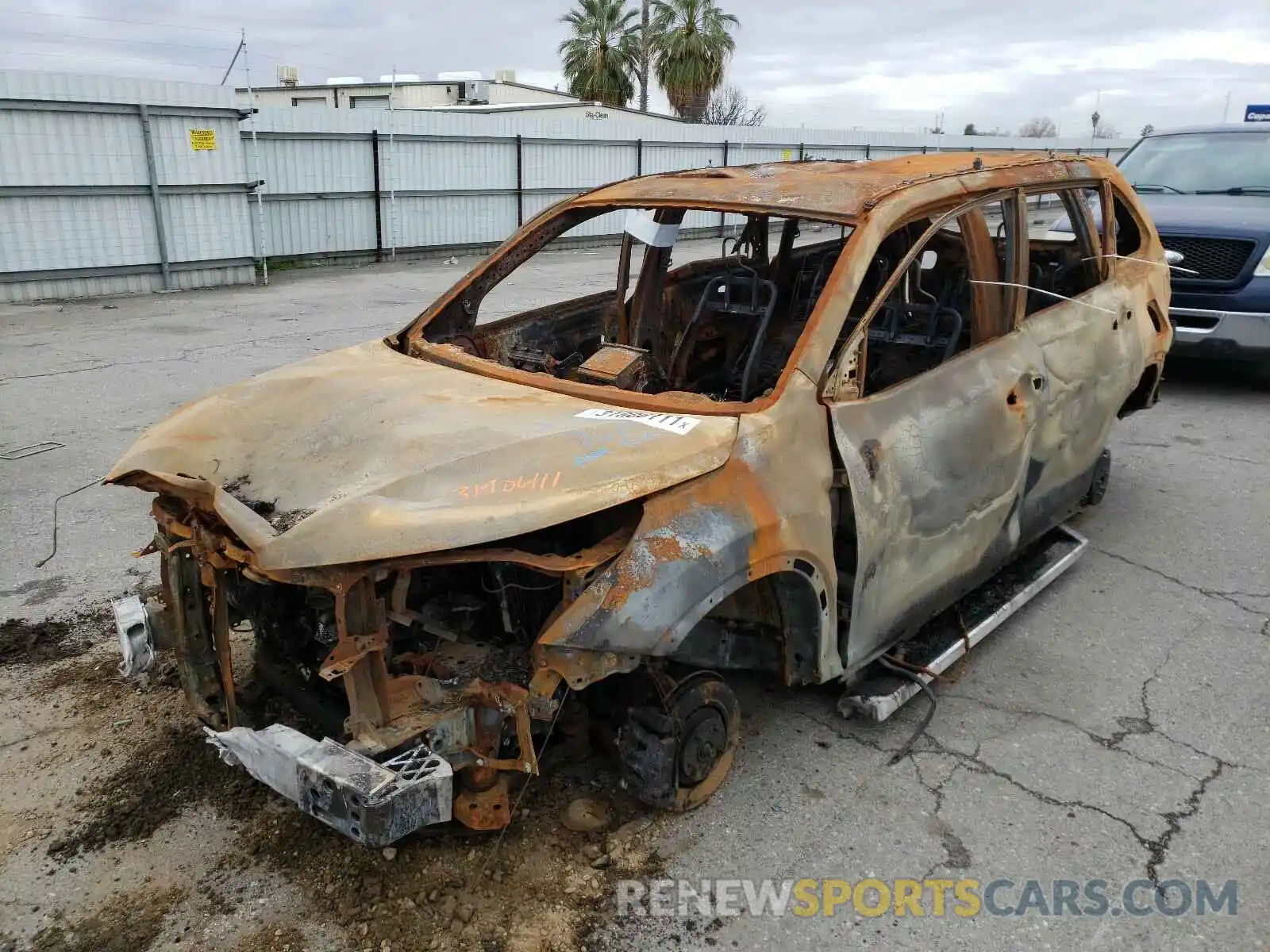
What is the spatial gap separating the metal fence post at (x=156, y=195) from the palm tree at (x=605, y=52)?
2852 cm

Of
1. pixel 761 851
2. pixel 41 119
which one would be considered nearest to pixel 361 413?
pixel 761 851

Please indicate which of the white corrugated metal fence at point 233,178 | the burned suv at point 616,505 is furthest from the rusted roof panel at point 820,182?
the white corrugated metal fence at point 233,178

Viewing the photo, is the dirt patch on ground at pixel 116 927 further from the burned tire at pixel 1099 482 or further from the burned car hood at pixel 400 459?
the burned tire at pixel 1099 482

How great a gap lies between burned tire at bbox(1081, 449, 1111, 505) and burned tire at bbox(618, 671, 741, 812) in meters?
2.86

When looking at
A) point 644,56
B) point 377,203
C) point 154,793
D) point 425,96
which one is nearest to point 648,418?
point 154,793

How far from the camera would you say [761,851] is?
2766 mm

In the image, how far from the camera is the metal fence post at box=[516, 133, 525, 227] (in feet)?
58.3

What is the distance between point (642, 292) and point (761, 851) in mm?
2620

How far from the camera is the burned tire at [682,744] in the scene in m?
2.74

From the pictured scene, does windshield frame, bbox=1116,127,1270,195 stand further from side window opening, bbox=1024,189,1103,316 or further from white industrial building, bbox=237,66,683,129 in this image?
white industrial building, bbox=237,66,683,129

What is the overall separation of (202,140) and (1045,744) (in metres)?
13.0

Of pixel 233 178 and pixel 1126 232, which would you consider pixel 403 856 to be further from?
pixel 233 178

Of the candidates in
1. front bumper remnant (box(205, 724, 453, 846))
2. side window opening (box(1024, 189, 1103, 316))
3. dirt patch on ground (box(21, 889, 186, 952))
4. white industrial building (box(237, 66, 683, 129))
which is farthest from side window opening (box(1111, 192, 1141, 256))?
white industrial building (box(237, 66, 683, 129))

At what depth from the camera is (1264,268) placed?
700cm
